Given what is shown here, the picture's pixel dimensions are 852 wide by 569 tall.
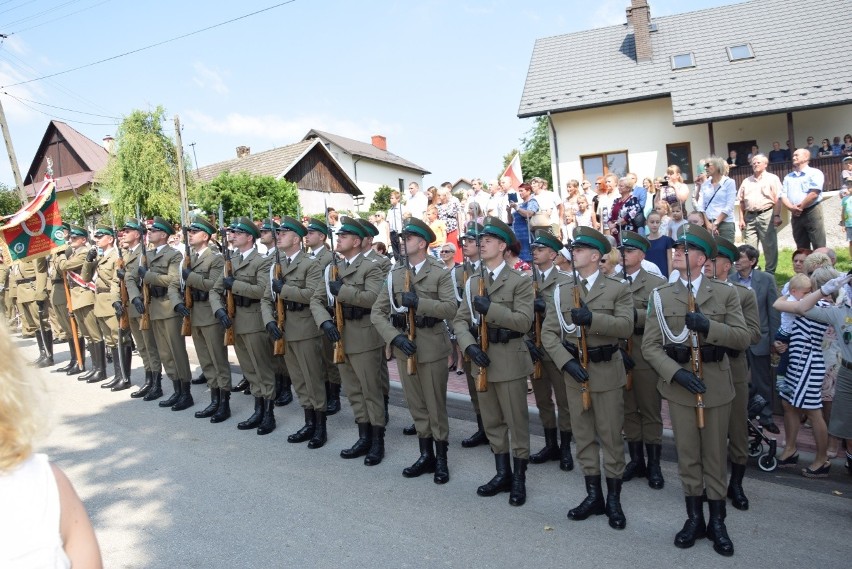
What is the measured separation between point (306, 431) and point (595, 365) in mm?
3220

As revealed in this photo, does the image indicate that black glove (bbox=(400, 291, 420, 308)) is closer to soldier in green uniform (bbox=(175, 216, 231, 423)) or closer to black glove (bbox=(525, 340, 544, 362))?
black glove (bbox=(525, 340, 544, 362))

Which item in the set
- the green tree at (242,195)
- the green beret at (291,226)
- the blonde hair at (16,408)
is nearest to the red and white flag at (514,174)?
the green beret at (291,226)

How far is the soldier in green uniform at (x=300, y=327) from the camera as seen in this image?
6730 mm

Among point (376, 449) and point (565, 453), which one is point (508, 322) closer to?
point (565, 453)

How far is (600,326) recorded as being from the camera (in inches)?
183

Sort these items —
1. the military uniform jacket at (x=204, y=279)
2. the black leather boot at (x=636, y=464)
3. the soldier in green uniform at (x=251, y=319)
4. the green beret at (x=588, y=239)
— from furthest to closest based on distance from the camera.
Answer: the military uniform jacket at (x=204, y=279), the soldier in green uniform at (x=251, y=319), the black leather boot at (x=636, y=464), the green beret at (x=588, y=239)

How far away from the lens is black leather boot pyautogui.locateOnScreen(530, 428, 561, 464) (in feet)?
19.4

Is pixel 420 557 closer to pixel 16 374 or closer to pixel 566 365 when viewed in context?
pixel 566 365

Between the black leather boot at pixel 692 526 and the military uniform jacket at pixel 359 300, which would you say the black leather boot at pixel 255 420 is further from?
the black leather boot at pixel 692 526

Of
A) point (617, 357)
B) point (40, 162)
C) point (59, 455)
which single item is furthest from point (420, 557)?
point (40, 162)

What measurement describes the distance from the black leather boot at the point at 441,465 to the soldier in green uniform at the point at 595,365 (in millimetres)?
1186

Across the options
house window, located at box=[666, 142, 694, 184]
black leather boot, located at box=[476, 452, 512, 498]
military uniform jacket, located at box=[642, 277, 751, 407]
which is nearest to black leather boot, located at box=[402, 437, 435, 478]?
black leather boot, located at box=[476, 452, 512, 498]

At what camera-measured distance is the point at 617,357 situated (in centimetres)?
484

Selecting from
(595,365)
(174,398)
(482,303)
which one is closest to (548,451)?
(595,365)
